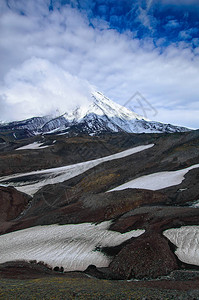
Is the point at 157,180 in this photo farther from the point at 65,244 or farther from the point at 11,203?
the point at 11,203

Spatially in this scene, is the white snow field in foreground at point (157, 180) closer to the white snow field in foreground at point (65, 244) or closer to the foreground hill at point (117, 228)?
the foreground hill at point (117, 228)

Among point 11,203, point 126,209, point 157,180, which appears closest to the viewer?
point 126,209

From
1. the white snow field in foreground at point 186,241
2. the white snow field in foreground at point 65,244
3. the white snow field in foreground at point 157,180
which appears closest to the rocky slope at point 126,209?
the white snow field in foreground at point 186,241

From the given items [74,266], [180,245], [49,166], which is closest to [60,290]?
[74,266]

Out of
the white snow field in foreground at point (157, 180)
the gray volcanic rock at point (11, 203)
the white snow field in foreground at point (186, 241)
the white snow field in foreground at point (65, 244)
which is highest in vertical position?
the gray volcanic rock at point (11, 203)

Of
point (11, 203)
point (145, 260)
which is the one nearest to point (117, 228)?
point (145, 260)

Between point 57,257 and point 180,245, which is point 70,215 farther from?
point 180,245
